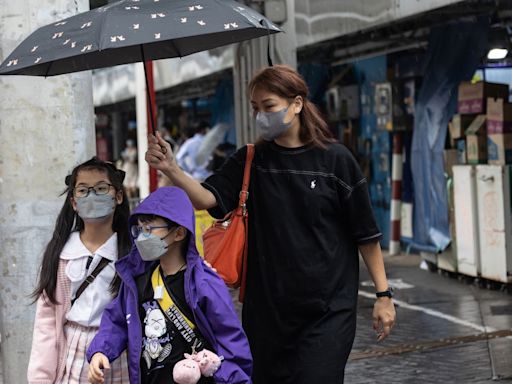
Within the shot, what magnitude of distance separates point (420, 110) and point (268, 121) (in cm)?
849

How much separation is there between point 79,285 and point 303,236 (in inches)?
35.5

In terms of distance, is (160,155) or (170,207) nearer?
(170,207)

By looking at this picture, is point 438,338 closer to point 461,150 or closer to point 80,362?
point 461,150

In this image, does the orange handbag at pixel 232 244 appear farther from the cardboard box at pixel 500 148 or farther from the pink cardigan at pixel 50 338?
the cardboard box at pixel 500 148

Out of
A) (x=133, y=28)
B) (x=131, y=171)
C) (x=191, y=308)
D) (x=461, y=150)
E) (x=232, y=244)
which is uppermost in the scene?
(x=133, y=28)

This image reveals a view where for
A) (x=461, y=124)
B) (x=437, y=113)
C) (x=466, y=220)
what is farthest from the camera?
(x=437, y=113)

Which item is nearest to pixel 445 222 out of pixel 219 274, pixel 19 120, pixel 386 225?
pixel 386 225

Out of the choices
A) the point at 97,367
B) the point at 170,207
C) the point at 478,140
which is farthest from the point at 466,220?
the point at 97,367

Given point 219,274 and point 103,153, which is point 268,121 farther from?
point 103,153

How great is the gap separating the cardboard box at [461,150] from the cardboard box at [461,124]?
7 centimetres

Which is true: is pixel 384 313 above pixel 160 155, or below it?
below

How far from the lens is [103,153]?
33.8 metres

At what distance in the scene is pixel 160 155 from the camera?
4219 mm

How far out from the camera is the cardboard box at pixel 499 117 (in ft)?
35.9
